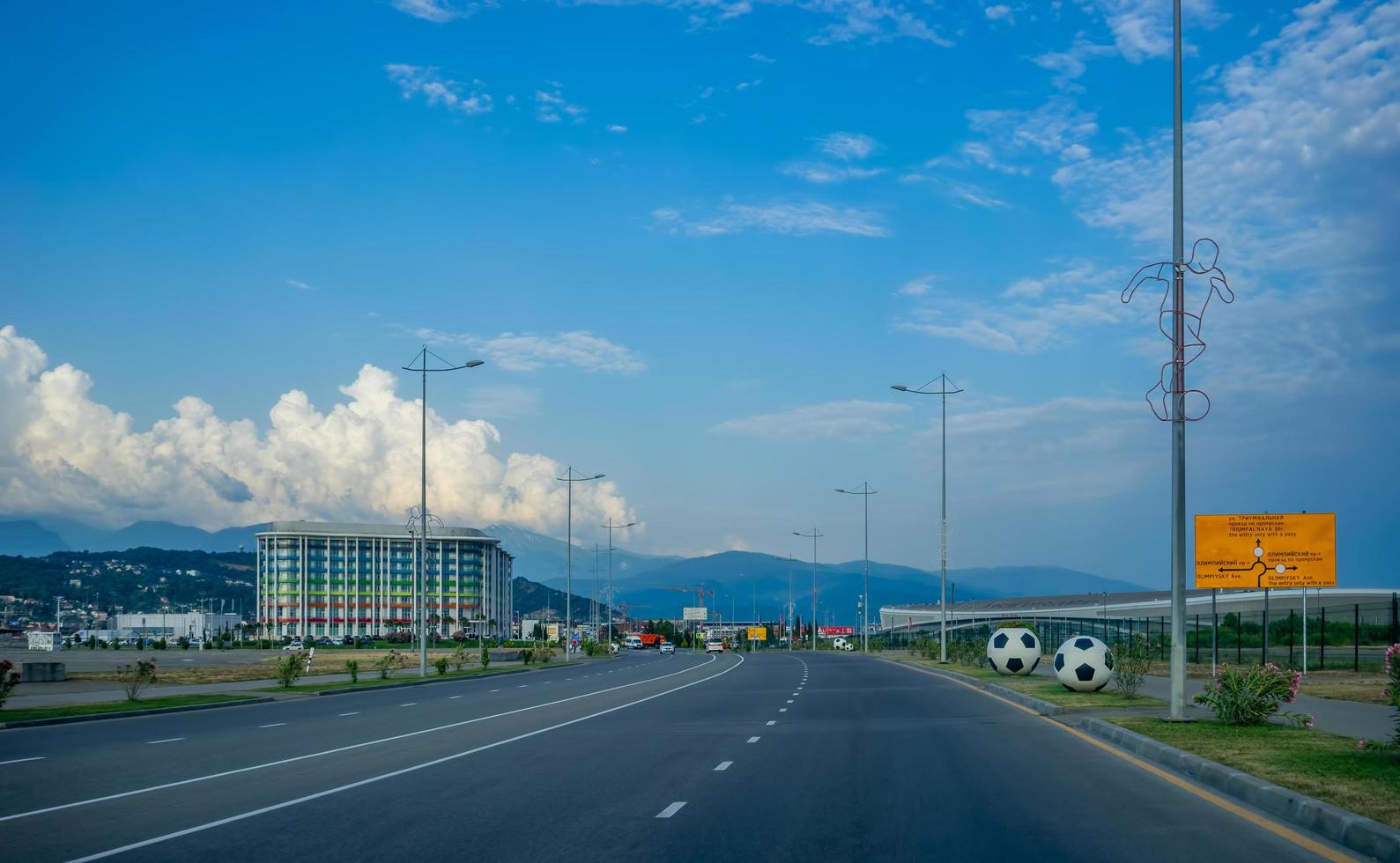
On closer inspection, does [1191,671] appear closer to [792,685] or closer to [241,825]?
A: [792,685]

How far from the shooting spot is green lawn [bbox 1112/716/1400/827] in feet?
38.2

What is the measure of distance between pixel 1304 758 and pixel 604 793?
7848mm

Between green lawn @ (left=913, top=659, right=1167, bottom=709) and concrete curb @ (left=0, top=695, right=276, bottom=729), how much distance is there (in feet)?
69.1

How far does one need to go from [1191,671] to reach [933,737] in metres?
25.7

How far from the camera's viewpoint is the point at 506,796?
1398cm

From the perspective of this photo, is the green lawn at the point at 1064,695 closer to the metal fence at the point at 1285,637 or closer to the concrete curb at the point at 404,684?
the metal fence at the point at 1285,637

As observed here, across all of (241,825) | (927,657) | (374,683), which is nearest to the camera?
(241,825)

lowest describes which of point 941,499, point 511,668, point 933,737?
point 511,668

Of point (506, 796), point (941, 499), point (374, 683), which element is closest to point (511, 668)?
point (374, 683)

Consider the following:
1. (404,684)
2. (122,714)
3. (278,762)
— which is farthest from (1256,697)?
(404,684)

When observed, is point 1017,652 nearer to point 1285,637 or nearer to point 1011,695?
point 1011,695

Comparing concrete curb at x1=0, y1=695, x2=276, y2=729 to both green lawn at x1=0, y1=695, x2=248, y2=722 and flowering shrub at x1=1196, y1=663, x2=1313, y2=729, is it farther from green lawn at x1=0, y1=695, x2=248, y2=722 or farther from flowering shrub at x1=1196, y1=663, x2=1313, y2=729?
flowering shrub at x1=1196, y1=663, x2=1313, y2=729

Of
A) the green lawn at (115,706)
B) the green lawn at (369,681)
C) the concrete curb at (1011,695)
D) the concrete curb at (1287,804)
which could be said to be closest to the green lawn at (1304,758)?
the concrete curb at (1287,804)

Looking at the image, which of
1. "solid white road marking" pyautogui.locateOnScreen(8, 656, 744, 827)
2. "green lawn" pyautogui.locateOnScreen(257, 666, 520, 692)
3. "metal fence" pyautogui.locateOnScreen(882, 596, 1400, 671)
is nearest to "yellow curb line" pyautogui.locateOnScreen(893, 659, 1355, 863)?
"solid white road marking" pyautogui.locateOnScreen(8, 656, 744, 827)
